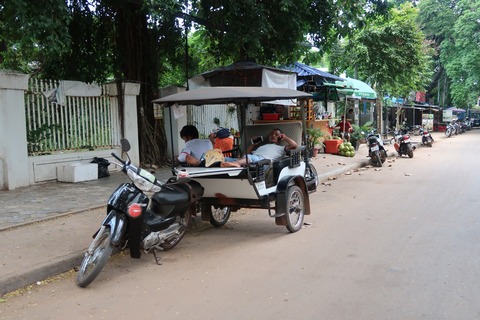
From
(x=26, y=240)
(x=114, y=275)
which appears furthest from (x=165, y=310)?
(x=26, y=240)

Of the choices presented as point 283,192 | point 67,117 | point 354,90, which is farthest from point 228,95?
point 354,90

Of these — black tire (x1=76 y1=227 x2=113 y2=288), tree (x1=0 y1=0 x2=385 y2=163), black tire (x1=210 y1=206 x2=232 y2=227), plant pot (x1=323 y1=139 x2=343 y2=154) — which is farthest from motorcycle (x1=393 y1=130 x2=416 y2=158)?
black tire (x1=76 y1=227 x2=113 y2=288)

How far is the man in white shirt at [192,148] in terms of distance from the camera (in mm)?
6086

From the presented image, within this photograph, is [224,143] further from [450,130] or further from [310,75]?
[450,130]

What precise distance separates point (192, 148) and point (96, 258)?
2296 millimetres

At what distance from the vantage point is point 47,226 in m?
6.28

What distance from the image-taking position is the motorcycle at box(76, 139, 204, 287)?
173 inches

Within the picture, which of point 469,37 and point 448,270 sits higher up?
point 469,37

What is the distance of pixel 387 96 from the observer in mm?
29469

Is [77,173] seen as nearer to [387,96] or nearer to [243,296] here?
[243,296]

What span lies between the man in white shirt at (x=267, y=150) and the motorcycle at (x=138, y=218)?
73 cm

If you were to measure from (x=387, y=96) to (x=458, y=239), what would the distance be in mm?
25404

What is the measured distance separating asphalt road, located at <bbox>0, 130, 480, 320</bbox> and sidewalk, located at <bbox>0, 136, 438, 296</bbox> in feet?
0.74

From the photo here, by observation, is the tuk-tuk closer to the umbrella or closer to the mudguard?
the mudguard
